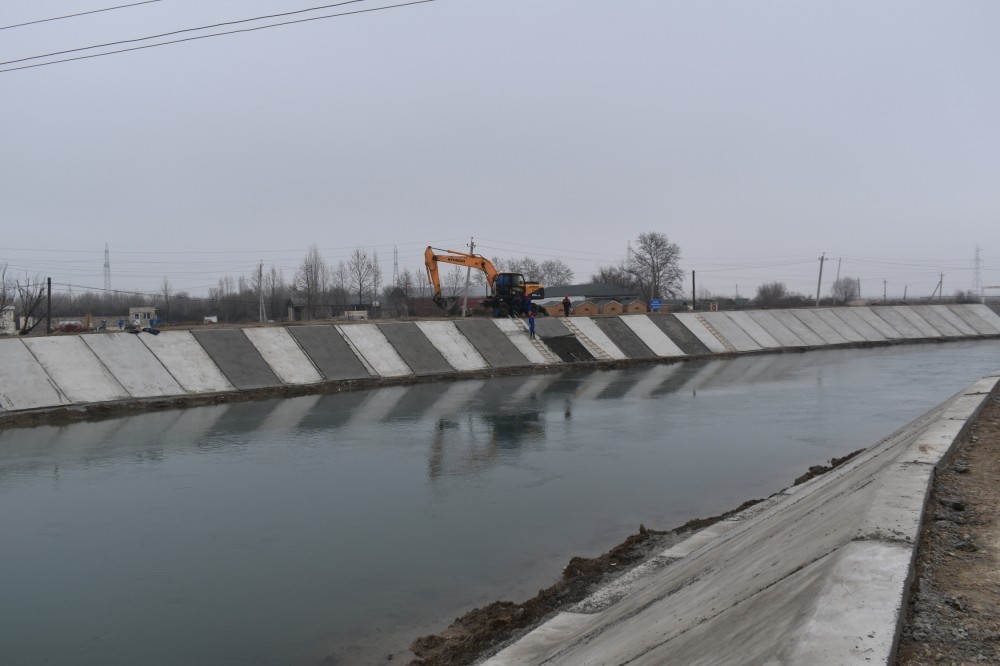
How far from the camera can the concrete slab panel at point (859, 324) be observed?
42156 millimetres

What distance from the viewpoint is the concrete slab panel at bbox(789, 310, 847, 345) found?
4034 centimetres

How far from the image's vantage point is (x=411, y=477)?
1182cm

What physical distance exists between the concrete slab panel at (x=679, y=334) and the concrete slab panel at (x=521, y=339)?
6896mm

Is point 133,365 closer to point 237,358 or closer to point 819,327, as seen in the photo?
point 237,358

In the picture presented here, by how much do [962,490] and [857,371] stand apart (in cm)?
2329

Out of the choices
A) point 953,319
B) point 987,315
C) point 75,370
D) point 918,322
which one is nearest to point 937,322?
point 918,322

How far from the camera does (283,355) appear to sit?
939 inches

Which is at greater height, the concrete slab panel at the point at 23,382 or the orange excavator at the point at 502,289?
the orange excavator at the point at 502,289

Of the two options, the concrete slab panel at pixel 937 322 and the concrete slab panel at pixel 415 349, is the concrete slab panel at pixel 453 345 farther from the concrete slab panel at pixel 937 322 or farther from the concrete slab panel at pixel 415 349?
the concrete slab panel at pixel 937 322

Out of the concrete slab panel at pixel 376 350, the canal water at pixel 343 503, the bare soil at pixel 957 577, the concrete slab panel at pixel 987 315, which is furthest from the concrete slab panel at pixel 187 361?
the concrete slab panel at pixel 987 315

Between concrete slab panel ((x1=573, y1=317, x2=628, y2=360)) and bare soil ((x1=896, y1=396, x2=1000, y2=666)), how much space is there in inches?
967

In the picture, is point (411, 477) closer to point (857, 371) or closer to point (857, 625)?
point (857, 625)

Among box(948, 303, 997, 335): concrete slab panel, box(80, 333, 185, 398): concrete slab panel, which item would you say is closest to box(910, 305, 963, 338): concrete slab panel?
box(948, 303, 997, 335): concrete slab panel

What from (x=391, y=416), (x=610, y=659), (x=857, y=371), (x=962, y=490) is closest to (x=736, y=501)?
(x=962, y=490)
